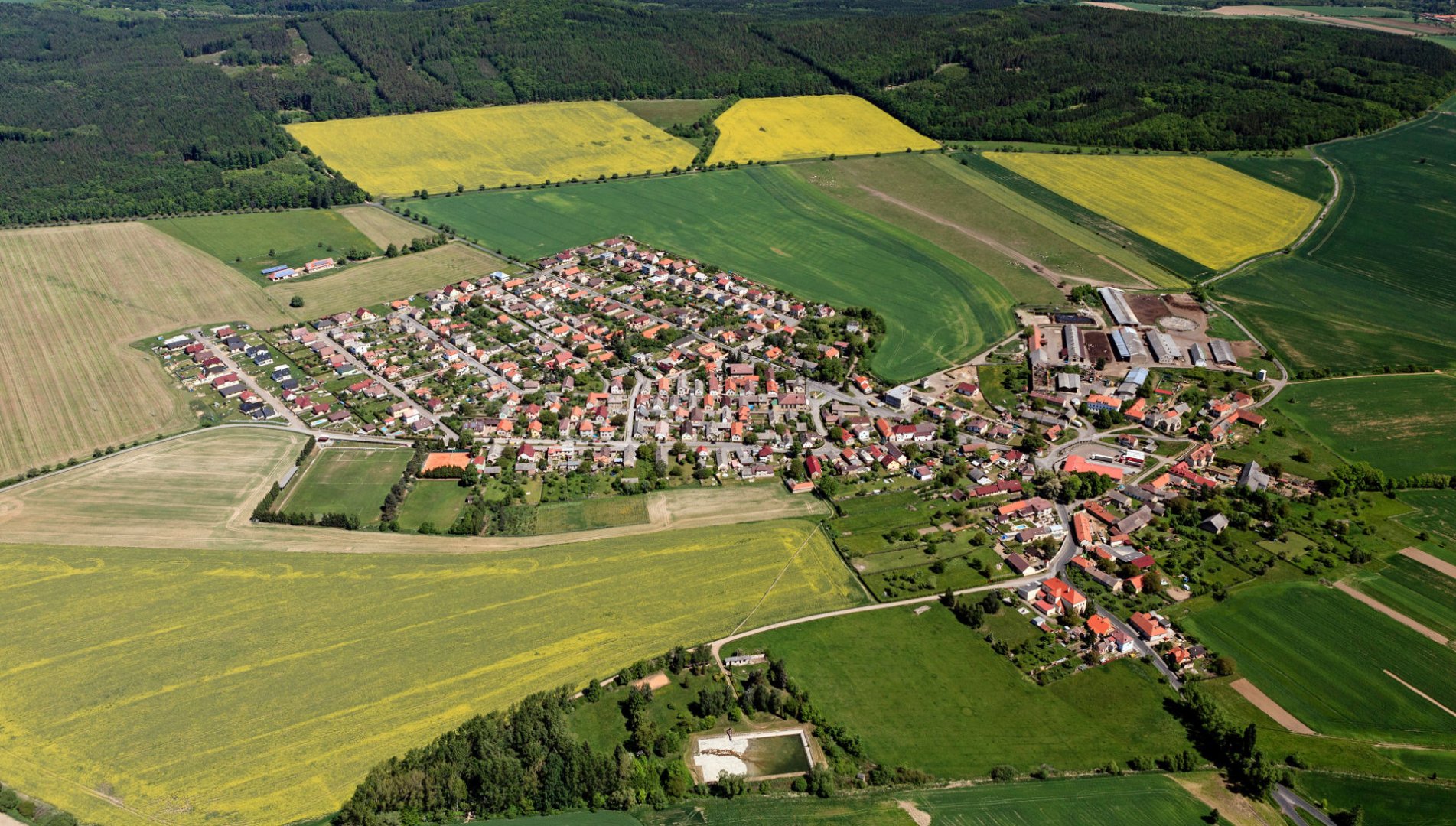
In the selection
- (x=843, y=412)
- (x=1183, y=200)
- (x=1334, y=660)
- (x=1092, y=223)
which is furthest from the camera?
(x=1183, y=200)

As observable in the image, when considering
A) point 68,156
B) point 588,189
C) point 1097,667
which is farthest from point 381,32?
point 1097,667

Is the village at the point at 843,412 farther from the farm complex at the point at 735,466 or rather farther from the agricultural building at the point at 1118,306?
the farm complex at the point at 735,466

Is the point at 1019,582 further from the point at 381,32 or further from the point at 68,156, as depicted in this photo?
the point at 381,32

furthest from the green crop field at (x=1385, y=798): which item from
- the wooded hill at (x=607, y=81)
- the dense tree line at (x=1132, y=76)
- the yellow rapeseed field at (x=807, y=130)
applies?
the wooded hill at (x=607, y=81)

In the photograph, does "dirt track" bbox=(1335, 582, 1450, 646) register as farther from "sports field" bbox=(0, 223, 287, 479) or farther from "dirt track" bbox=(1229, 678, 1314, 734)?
"sports field" bbox=(0, 223, 287, 479)

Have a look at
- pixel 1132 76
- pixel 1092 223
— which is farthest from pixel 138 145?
pixel 1132 76

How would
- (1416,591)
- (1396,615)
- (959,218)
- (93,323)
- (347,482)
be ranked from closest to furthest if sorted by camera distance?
(1396,615) → (1416,591) → (347,482) → (93,323) → (959,218)

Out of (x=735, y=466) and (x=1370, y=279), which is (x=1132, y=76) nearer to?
(x=1370, y=279)
